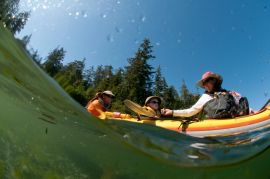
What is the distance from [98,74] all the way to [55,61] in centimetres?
13

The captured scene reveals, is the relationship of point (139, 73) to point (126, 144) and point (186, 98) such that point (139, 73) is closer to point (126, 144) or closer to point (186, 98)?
point (186, 98)

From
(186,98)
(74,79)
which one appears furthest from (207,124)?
(74,79)

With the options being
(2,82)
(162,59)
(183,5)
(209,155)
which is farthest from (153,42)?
(2,82)

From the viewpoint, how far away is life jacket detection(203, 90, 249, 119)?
1.25 metres

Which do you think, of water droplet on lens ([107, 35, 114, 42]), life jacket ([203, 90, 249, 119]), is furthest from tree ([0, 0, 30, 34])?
life jacket ([203, 90, 249, 119])

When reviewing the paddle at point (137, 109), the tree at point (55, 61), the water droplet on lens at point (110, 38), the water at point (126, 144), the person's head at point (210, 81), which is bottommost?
the water at point (126, 144)

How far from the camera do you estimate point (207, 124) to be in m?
1.34

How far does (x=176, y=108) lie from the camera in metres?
1.22

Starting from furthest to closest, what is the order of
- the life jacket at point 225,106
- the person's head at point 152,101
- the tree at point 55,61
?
1. the life jacket at point 225,106
2. the person's head at point 152,101
3. the tree at point 55,61

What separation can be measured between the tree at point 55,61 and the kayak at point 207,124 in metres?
0.24

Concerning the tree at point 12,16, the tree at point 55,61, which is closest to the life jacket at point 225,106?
the tree at point 55,61

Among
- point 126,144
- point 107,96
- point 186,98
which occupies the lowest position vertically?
point 126,144

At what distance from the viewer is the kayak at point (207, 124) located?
121cm

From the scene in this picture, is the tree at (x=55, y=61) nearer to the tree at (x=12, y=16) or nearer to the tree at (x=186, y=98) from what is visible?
the tree at (x=12, y=16)
